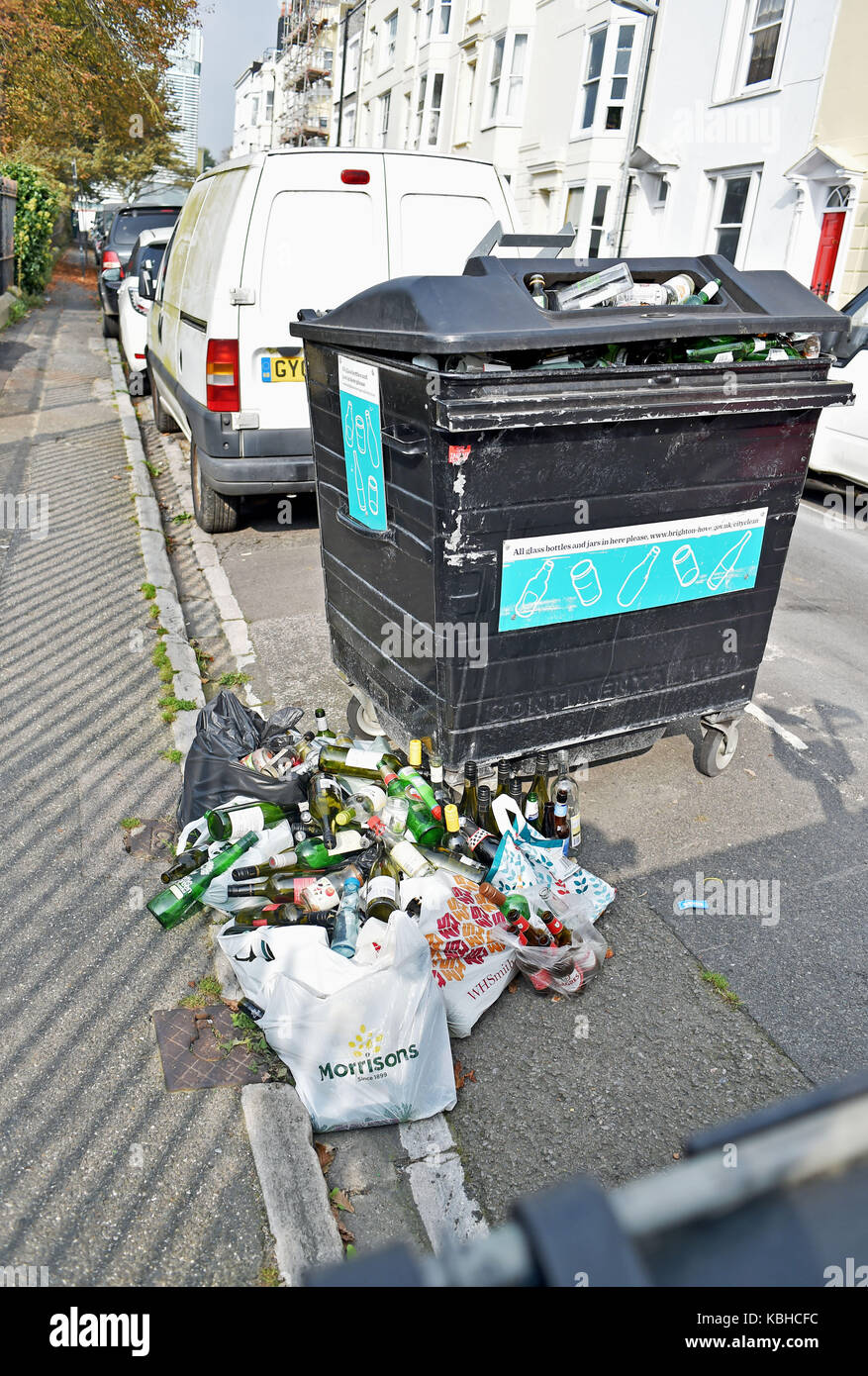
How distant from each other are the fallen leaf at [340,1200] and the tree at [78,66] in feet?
84.7

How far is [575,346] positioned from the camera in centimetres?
326

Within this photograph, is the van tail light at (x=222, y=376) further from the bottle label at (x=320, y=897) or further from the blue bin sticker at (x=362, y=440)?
the bottle label at (x=320, y=897)

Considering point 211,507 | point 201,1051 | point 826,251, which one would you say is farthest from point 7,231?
point 201,1051

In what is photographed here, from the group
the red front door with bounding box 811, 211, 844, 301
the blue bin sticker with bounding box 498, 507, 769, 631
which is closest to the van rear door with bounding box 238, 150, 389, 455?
the blue bin sticker with bounding box 498, 507, 769, 631

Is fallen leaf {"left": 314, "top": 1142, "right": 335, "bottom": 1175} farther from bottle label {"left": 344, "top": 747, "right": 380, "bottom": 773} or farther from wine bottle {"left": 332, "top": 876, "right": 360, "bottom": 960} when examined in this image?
bottle label {"left": 344, "top": 747, "right": 380, "bottom": 773}

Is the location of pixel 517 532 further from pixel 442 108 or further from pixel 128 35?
pixel 442 108

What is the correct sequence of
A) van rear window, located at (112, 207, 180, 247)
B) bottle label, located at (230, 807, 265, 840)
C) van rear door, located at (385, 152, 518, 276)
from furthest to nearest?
van rear window, located at (112, 207, 180, 247) < van rear door, located at (385, 152, 518, 276) < bottle label, located at (230, 807, 265, 840)

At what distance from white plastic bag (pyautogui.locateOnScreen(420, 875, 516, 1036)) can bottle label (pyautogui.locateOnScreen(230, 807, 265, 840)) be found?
2.62ft

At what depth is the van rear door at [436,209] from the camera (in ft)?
21.4

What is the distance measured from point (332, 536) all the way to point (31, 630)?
2.38 metres

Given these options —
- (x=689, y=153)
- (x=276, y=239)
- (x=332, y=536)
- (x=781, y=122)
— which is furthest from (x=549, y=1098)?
(x=689, y=153)

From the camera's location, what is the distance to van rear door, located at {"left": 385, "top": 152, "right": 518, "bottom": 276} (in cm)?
651

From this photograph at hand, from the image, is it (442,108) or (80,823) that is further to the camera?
(442,108)

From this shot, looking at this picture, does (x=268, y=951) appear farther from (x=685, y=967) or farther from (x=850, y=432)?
(x=850, y=432)
